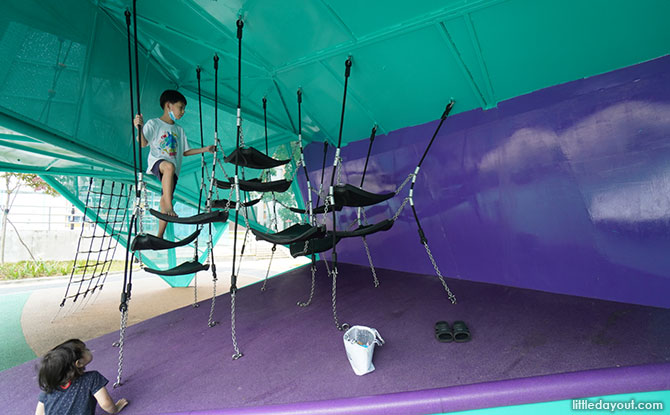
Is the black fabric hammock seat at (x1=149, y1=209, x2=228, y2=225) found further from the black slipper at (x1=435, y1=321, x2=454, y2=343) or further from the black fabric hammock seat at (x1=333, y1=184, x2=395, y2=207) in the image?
the black slipper at (x1=435, y1=321, x2=454, y2=343)

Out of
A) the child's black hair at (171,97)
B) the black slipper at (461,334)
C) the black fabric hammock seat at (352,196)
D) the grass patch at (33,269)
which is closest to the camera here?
the black slipper at (461,334)

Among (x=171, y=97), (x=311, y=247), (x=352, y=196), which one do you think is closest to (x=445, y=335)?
(x=352, y=196)

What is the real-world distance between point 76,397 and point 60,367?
186 millimetres

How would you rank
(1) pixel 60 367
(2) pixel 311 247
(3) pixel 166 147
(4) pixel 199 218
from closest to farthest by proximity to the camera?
(1) pixel 60 367
(4) pixel 199 218
(3) pixel 166 147
(2) pixel 311 247

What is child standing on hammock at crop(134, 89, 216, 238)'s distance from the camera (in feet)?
9.57

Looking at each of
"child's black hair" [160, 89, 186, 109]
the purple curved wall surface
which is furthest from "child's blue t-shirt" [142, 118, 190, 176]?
the purple curved wall surface

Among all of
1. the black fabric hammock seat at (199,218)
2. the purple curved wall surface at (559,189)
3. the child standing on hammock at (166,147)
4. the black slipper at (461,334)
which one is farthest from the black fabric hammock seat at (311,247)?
the black slipper at (461,334)

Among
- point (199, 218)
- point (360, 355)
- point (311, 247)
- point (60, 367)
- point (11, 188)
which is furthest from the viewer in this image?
point (11, 188)

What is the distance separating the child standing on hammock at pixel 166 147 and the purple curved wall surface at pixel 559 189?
2.46m

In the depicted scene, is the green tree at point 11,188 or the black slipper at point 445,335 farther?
the green tree at point 11,188

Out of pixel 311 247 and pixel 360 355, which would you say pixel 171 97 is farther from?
pixel 360 355

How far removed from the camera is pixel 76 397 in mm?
1498

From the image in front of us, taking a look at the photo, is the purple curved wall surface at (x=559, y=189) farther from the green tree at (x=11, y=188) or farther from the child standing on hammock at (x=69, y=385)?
the green tree at (x=11, y=188)

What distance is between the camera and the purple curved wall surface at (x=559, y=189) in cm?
254
